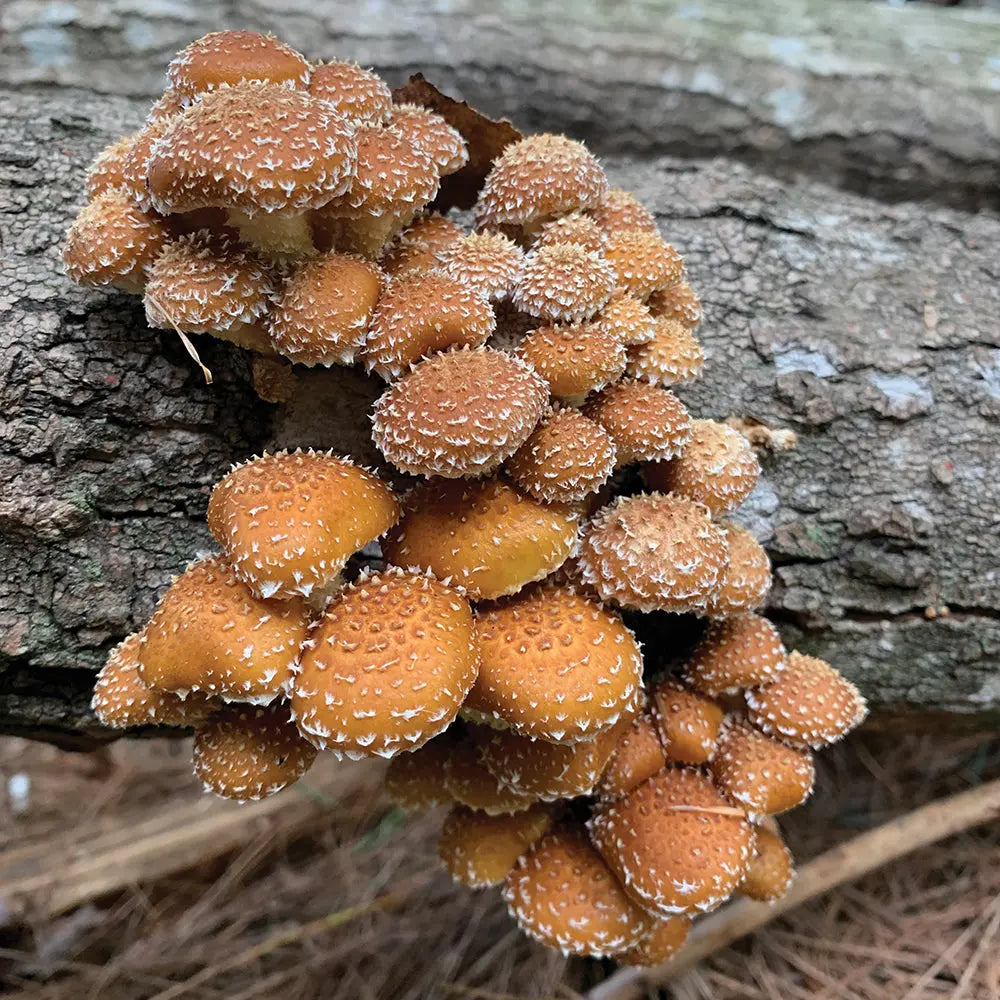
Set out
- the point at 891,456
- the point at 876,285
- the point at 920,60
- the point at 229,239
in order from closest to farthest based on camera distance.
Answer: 1. the point at 229,239
2. the point at 891,456
3. the point at 876,285
4. the point at 920,60

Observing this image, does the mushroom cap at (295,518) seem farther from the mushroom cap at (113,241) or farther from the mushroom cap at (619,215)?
the mushroom cap at (619,215)

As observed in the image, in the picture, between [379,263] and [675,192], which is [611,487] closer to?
[379,263]

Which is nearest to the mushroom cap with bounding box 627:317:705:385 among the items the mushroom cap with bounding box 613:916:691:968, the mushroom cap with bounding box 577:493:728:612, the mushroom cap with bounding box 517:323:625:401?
the mushroom cap with bounding box 517:323:625:401

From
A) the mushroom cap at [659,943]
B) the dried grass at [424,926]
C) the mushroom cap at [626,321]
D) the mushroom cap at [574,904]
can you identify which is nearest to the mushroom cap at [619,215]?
the mushroom cap at [626,321]

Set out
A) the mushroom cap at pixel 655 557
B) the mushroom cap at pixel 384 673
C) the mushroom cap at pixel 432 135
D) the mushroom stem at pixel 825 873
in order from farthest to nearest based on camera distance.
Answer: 1. the mushroom stem at pixel 825 873
2. the mushroom cap at pixel 432 135
3. the mushroom cap at pixel 655 557
4. the mushroom cap at pixel 384 673

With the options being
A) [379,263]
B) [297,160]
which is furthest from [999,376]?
[297,160]

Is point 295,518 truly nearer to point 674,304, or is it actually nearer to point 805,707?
point 674,304
